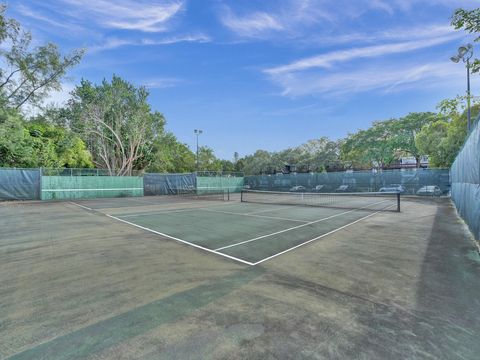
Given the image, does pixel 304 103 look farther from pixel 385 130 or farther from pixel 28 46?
pixel 28 46

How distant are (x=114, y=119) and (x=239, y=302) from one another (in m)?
36.3

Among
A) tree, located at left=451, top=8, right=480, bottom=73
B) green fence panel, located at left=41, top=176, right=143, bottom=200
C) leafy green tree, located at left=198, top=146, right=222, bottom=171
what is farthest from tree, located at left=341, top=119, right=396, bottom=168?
tree, located at left=451, top=8, right=480, bottom=73

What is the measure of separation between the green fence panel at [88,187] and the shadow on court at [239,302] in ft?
63.1

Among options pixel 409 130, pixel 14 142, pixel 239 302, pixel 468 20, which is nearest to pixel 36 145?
pixel 14 142

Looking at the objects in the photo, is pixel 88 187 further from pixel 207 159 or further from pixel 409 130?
pixel 409 130

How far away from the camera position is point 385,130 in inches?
1554

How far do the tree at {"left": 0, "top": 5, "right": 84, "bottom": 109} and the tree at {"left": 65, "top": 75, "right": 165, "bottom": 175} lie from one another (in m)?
4.57

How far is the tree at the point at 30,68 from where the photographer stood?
24308 mm

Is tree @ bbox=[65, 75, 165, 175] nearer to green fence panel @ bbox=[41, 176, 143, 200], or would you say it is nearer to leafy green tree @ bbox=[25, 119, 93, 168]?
leafy green tree @ bbox=[25, 119, 93, 168]

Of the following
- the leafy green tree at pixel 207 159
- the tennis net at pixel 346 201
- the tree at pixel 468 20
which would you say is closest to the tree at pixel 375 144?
the tennis net at pixel 346 201

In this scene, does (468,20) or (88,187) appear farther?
(88,187)

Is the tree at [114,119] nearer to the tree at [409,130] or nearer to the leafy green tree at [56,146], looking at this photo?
the leafy green tree at [56,146]

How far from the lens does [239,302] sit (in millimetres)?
3033

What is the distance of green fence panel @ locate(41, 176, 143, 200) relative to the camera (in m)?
21.6
